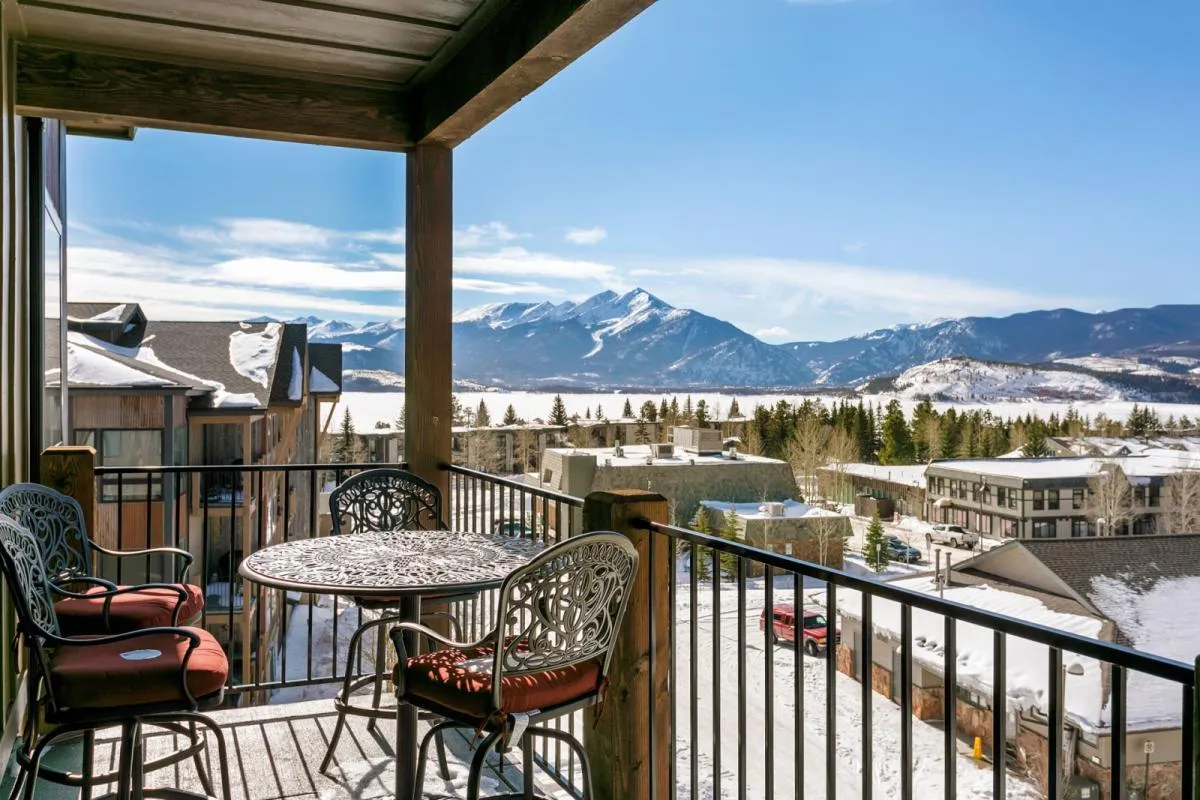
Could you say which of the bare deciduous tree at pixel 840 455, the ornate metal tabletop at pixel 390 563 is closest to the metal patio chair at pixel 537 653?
the ornate metal tabletop at pixel 390 563

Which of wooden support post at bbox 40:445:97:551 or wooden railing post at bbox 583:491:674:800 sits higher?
wooden support post at bbox 40:445:97:551

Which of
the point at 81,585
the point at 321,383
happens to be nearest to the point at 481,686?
the point at 81,585

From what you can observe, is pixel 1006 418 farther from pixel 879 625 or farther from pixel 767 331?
pixel 767 331

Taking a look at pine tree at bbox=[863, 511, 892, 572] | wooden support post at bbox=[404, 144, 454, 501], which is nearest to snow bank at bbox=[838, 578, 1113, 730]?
pine tree at bbox=[863, 511, 892, 572]

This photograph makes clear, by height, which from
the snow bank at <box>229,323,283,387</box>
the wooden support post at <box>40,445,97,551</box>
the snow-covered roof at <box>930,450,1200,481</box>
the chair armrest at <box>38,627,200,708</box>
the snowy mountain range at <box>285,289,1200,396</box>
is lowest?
the snow-covered roof at <box>930,450,1200,481</box>

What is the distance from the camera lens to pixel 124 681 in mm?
2037

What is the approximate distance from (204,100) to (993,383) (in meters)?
63.5

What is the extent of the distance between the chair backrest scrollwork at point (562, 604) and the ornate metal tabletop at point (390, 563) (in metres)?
0.34

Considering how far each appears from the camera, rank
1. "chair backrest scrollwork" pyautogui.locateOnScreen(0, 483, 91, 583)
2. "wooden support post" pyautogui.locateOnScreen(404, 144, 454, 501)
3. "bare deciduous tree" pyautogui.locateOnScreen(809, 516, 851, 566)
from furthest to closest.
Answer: "bare deciduous tree" pyautogui.locateOnScreen(809, 516, 851, 566) → "wooden support post" pyautogui.locateOnScreen(404, 144, 454, 501) → "chair backrest scrollwork" pyautogui.locateOnScreen(0, 483, 91, 583)

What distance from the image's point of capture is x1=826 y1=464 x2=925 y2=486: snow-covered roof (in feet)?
162

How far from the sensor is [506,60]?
9.50ft

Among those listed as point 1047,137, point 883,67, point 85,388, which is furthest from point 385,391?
point 1047,137

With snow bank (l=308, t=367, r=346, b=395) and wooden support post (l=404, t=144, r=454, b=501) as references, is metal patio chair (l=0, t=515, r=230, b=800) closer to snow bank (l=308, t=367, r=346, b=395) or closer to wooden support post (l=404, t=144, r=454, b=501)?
wooden support post (l=404, t=144, r=454, b=501)

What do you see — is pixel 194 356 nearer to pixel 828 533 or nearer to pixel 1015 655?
pixel 1015 655
